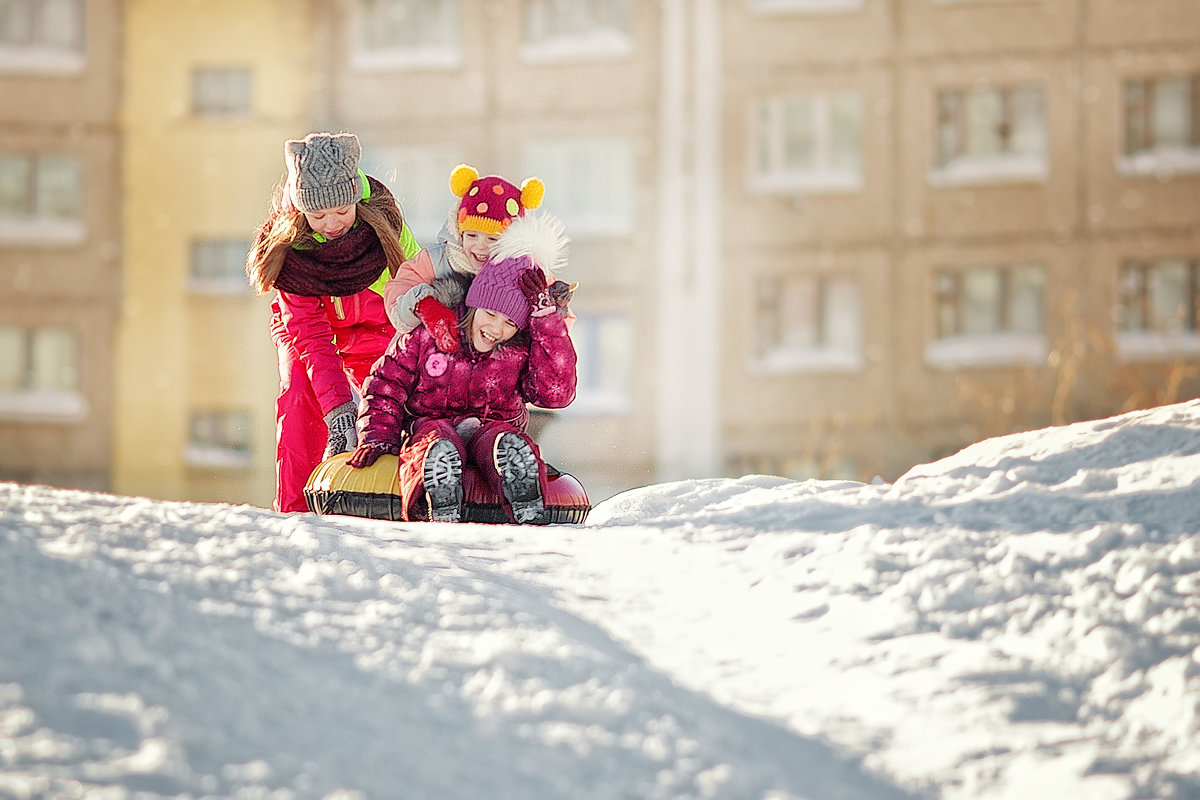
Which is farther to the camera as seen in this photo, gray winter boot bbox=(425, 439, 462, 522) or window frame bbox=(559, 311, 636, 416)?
window frame bbox=(559, 311, 636, 416)

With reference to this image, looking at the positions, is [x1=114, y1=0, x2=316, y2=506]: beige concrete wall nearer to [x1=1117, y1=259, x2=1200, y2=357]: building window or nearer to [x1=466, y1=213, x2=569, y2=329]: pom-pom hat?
[x1=1117, y1=259, x2=1200, y2=357]: building window

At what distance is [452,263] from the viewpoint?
477 centimetres

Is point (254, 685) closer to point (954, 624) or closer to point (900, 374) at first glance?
point (954, 624)

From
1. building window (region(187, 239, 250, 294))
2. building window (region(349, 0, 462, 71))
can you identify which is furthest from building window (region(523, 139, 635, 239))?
building window (region(187, 239, 250, 294))

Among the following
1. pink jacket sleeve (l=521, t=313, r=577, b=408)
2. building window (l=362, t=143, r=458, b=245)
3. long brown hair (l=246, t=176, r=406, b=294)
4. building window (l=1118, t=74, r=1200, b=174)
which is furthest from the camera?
building window (l=362, t=143, r=458, b=245)

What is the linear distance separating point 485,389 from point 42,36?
57.5 ft

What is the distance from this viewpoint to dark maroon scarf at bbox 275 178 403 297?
16.3 ft

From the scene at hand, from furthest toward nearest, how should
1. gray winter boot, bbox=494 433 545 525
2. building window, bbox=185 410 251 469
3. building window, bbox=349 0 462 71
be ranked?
building window, bbox=349 0 462 71, building window, bbox=185 410 251 469, gray winter boot, bbox=494 433 545 525

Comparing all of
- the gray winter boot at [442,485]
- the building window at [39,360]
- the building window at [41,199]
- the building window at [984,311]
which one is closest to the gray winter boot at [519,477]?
the gray winter boot at [442,485]

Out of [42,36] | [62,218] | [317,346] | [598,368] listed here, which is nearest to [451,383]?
[317,346]

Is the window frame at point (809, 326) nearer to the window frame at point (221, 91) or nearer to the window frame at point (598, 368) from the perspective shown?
the window frame at point (598, 368)

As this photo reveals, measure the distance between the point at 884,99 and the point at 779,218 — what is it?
208 cm

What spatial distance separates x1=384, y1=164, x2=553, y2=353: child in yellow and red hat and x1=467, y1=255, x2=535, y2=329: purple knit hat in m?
0.16

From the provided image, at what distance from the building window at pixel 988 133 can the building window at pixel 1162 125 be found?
3.75 feet
